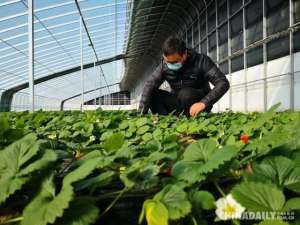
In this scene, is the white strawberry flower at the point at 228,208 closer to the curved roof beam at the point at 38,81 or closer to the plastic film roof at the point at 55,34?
the plastic film roof at the point at 55,34

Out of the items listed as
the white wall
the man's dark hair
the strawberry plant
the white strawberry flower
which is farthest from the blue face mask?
the white wall

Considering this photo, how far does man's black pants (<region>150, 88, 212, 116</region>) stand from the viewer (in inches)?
177

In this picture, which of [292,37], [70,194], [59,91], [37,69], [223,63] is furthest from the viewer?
[59,91]

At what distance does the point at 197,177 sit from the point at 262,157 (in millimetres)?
176

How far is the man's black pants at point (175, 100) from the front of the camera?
450 cm

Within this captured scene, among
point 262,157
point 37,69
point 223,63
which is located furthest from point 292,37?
point 37,69

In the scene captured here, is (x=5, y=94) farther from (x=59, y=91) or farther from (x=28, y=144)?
(x=28, y=144)

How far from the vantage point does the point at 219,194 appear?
888mm

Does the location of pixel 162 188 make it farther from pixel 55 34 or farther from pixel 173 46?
pixel 55 34

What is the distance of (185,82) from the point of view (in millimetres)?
4590

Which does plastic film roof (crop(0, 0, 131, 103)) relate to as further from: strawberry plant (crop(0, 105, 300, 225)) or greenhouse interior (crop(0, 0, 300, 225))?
strawberry plant (crop(0, 105, 300, 225))

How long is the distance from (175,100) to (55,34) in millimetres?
20646

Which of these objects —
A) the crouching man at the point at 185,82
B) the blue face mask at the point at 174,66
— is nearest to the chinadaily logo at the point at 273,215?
the crouching man at the point at 185,82

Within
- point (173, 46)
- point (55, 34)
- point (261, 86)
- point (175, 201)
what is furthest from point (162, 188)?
point (55, 34)
